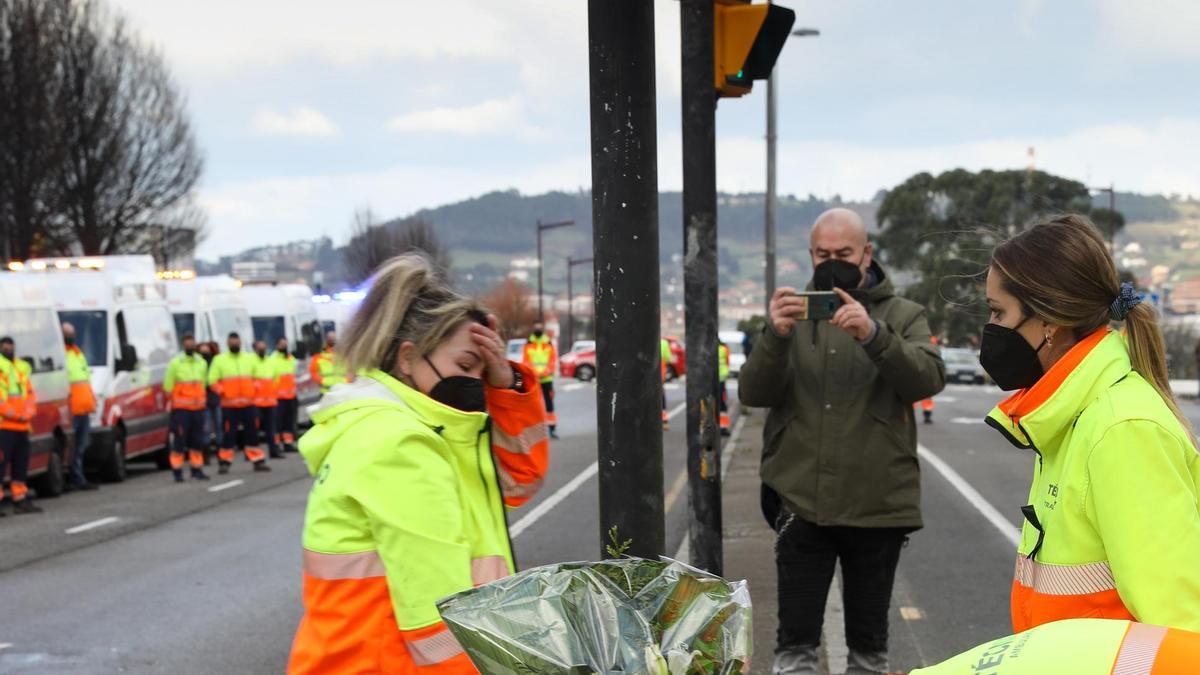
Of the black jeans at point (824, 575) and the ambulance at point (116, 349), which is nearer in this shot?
the black jeans at point (824, 575)

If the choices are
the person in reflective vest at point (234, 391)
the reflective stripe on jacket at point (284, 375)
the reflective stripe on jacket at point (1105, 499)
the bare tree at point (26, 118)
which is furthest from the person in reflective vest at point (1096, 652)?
the bare tree at point (26, 118)

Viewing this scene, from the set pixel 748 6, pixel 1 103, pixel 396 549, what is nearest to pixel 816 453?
pixel 748 6

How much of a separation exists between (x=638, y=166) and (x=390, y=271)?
106cm

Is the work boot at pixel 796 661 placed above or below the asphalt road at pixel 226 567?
above

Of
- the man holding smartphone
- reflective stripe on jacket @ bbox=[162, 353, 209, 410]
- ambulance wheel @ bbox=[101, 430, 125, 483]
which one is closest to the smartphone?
the man holding smartphone

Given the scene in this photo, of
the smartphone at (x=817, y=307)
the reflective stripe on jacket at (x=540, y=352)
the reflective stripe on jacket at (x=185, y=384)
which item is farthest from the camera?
the reflective stripe on jacket at (x=540, y=352)

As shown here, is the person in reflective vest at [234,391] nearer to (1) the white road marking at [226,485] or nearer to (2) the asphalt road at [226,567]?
(2) the asphalt road at [226,567]

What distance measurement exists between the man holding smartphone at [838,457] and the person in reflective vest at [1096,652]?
284 centimetres

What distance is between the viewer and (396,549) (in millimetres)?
2389

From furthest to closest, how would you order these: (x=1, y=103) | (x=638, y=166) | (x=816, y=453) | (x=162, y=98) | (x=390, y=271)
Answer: (x=162, y=98) < (x=1, y=103) < (x=816, y=453) < (x=638, y=166) < (x=390, y=271)

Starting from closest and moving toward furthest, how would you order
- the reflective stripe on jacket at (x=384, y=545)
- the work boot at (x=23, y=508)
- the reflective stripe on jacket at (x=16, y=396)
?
the reflective stripe on jacket at (x=384, y=545) → the reflective stripe on jacket at (x=16, y=396) → the work boot at (x=23, y=508)

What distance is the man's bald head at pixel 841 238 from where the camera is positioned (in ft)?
15.6

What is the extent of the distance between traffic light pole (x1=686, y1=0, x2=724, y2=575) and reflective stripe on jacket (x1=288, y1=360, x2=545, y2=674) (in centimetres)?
253

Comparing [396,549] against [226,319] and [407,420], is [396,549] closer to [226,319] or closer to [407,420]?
[407,420]
